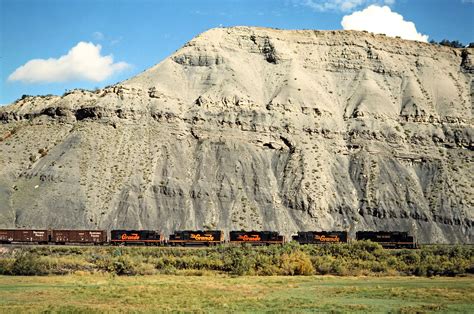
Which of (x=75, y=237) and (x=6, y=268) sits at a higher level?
(x=75, y=237)

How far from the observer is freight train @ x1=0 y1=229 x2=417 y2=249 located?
2744 inches

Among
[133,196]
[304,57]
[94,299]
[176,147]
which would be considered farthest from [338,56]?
[94,299]

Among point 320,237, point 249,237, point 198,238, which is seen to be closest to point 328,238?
point 320,237

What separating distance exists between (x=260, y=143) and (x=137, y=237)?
2876cm

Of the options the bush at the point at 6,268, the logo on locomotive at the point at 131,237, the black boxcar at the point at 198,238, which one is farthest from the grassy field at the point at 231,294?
the logo on locomotive at the point at 131,237

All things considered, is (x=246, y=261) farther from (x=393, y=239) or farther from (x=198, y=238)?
(x=393, y=239)

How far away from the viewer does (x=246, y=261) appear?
51531mm

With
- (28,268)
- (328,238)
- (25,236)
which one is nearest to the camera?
(28,268)

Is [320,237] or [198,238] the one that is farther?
[320,237]

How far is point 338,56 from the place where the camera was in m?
113

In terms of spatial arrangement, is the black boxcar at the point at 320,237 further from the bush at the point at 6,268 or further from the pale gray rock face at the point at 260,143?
the bush at the point at 6,268

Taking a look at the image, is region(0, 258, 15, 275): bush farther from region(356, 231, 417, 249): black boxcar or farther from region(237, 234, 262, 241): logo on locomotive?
region(356, 231, 417, 249): black boxcar

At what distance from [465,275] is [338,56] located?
6812 centimetres

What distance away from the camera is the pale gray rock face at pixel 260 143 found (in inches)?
3253
